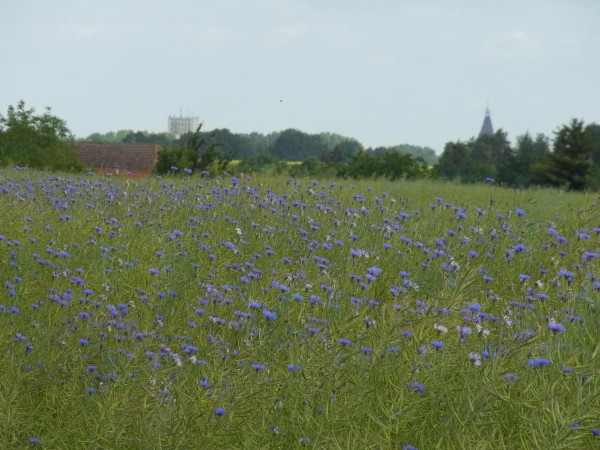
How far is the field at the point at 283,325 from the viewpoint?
2.88 meters

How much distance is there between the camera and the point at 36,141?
109 feet

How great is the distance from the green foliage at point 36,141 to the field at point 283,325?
23541 mm

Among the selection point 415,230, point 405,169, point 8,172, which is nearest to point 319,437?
point 415,230

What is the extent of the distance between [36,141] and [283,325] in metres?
31.8

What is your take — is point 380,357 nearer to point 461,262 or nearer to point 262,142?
point 461,262

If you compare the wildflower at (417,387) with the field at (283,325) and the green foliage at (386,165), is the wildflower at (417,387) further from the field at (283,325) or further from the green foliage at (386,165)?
the green foliage at (386,165)

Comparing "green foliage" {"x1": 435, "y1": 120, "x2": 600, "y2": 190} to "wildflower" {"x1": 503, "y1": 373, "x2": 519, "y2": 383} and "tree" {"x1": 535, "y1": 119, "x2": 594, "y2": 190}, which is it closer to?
"tree" {"x1": 535, "y1": 119, "x2": 594, "y2": 190}

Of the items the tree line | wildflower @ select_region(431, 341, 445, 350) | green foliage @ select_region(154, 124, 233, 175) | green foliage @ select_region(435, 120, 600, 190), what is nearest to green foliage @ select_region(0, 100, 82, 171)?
the tree line

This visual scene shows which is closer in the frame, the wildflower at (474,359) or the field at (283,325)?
the field at (283,325)

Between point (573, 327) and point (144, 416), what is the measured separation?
2508 millimetres

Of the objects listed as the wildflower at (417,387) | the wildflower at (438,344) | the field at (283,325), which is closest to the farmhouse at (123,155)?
the field at (283,325)

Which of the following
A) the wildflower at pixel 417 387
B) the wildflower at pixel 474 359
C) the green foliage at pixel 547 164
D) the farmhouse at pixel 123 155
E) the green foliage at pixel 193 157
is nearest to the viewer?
the wildflower at pixel 417 387

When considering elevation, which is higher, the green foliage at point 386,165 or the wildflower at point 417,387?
the green foliage at point 386,165

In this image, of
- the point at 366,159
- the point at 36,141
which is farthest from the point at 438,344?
the point at 36,141
